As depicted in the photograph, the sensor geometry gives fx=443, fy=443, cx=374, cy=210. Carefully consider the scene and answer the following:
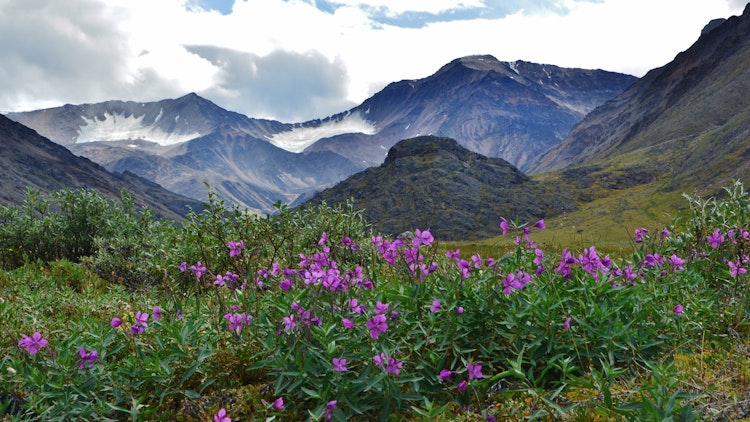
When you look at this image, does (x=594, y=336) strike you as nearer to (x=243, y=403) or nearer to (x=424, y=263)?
(x=424, y=263)

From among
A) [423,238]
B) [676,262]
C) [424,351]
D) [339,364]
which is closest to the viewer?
[339,364]

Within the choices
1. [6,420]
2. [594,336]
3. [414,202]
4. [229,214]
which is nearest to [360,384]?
[594,336]

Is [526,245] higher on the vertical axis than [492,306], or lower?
higher

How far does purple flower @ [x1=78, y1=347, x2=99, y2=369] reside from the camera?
4344 mm

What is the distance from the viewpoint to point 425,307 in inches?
199

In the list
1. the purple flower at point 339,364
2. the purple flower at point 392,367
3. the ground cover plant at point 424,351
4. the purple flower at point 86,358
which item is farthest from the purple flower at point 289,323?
the purple flower at point 86,358

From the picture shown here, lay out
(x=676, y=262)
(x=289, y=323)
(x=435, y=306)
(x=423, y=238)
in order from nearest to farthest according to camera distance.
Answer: (x=289, y=323), (x=435, y=306), (x=423, y=238), (x=676, y=262)

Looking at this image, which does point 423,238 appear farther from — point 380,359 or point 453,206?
point 453,206

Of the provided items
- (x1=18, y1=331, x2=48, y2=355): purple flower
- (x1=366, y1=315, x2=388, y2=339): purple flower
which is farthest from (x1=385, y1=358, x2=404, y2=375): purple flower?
(x1=18, y1=331, x2=48, y2=355): purple flower

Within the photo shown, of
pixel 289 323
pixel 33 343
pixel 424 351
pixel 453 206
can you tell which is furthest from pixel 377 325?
pixel 453 206

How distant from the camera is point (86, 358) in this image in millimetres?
4383

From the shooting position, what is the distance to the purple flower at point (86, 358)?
4.34 m

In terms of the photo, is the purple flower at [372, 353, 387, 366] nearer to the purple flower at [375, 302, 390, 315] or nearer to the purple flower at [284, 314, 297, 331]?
the purple flower at [375, 302, 390, 315]

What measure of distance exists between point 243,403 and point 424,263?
2.78 metres
